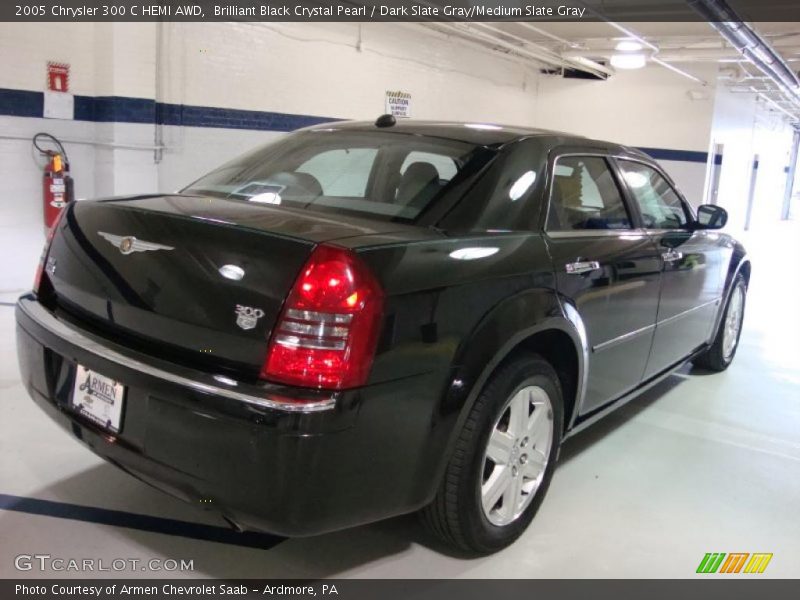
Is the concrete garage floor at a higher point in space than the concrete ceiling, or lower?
lower

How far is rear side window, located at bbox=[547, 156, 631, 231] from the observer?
2.44 m

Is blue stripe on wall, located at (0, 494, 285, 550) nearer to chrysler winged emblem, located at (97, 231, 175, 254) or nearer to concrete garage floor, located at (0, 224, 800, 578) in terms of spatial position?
concrete garage floor, located at (0, 224, 800, 578)

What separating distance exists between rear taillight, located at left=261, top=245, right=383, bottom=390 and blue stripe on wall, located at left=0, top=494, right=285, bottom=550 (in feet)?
2.88

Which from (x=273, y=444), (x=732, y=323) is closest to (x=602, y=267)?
(x=273, y=444)

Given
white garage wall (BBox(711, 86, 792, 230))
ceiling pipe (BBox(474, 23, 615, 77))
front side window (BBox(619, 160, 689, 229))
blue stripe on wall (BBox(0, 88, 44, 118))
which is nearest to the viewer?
front side window (BBox(619, 160, 689, 229))

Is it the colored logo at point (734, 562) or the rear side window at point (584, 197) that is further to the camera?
the rear side window at point (584, 197)

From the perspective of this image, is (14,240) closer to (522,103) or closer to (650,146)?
(522,103)

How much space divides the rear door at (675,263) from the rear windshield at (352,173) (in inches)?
41.0

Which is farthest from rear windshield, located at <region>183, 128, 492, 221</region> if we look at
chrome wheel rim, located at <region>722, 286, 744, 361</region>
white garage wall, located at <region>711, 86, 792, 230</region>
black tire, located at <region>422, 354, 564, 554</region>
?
white garage wall, located at <region>711, 86, 792, 230</region>

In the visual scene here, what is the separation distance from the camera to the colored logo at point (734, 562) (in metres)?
2.27

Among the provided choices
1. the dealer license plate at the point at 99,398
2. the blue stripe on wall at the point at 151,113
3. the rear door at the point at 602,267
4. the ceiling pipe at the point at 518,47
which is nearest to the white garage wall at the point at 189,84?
the blue stripe on wall at the point at 151,113

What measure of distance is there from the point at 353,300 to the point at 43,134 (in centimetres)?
492

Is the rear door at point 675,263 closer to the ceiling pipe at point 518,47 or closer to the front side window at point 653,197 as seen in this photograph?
the front side window at point 653,197

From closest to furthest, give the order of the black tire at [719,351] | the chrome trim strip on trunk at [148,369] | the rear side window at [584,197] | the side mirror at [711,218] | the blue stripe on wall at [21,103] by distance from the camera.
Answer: the chrome trim strip on trunk at [148,369] < the rear side window at [584,197] < the side mirror at [711,218] < the black tire at [719,351] < the blue stripe on wall at [21,103]
